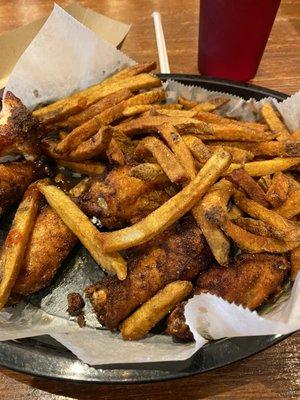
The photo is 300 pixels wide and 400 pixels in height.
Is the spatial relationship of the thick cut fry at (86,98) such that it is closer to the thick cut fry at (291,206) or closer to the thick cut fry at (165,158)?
the thick cut fry at (165,158)

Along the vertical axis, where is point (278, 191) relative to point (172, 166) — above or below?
below

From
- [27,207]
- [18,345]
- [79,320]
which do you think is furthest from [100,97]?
[18,345]

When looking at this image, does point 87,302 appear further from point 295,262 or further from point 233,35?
point 233,35

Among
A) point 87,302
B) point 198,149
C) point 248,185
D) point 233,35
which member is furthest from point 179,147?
point 233,35

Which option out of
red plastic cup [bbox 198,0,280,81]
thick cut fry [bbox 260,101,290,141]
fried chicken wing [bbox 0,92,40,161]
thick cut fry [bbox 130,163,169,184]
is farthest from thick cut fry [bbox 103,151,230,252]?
red plastic cup [bbox 198,0,280,81]

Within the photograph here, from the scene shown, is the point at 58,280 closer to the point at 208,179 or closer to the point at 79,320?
the point at 79,320
